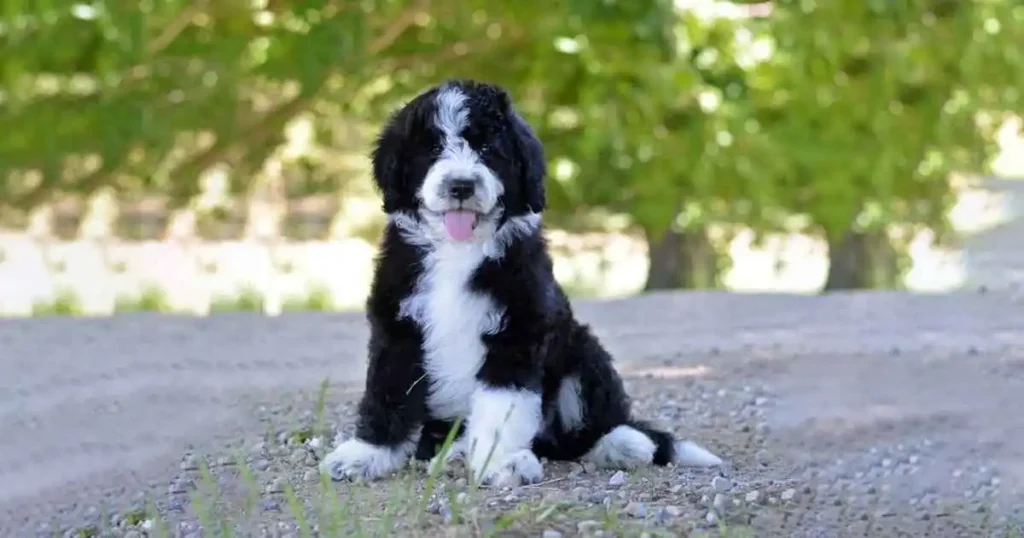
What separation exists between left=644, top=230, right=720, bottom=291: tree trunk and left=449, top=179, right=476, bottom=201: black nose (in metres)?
8.94

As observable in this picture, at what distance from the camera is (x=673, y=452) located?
5.61 m

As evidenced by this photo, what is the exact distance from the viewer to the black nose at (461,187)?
469cm

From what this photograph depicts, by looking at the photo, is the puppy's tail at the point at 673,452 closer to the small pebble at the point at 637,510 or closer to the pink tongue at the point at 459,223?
the small pebble at the point at 637,510

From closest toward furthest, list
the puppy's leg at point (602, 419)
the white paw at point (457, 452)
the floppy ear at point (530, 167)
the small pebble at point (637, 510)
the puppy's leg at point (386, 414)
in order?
1. the small pebble at point (637, 510)
2. the floppy ear at point (530, 167)
3. the puppy's leg at point (386, 414)
4. the white paw at point (457, 452)
5. the puppy's leg at point (602, 419)

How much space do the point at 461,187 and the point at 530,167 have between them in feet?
1.30

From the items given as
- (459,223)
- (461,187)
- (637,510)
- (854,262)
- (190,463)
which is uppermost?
(461,187)

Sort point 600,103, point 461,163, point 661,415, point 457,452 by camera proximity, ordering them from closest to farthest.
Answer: point 461,163
point 457,452
point 661,415
point 600,103

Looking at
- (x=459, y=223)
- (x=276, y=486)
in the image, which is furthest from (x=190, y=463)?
(x=459, y=223)

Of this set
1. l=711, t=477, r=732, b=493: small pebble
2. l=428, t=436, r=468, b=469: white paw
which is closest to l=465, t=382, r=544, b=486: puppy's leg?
l=428, t=436, r=468, b=469: white paw

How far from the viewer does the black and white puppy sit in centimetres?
486

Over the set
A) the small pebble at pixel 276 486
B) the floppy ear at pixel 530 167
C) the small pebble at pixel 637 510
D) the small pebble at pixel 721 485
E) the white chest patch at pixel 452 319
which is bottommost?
the small pebble at pixel 276 486

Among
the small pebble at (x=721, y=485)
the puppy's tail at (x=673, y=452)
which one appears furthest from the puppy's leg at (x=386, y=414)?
the small pebble at (x=721, y=485)

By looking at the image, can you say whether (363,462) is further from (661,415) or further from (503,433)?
(661,415)

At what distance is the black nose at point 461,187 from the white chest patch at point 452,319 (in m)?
0.32
